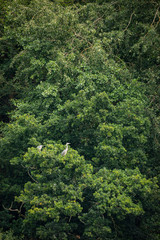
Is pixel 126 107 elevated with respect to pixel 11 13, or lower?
lower

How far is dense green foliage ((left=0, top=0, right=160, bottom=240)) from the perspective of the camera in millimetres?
6352

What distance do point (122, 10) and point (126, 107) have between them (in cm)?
596

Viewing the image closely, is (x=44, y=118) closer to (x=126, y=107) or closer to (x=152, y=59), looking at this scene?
(x=126, y=107)

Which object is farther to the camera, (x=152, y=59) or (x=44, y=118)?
(x=152, y=59)

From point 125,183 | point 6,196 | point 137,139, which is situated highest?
point 137,139

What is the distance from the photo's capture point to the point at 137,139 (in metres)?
7.57

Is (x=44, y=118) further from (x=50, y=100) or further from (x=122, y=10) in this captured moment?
(x=122, y=10)

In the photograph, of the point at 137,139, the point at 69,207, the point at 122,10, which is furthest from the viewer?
the point at 122,10

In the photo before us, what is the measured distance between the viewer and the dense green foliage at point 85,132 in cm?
635

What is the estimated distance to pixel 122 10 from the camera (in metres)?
11.1

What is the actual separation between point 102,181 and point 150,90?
4.78 meters

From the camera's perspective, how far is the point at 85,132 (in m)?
7.92

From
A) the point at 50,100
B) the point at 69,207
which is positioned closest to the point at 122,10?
the point at 50,100

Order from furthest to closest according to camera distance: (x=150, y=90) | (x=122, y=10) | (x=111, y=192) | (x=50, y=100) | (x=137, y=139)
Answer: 1. (x=122, y=10)
2. (x=150, y=90)
3. (x=50, y=100)
4. (x=137, y=139)
5. (x=111, y=192)
